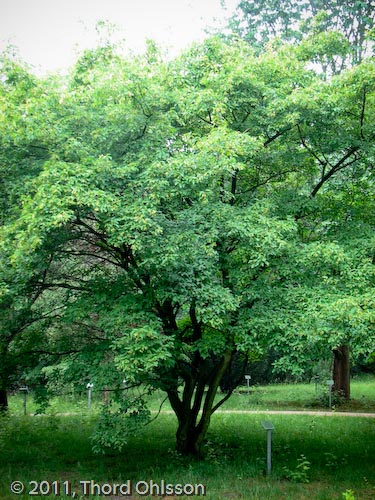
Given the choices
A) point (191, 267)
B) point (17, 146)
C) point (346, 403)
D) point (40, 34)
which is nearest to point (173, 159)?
point (191, 267)

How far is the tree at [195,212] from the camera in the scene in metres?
7.27

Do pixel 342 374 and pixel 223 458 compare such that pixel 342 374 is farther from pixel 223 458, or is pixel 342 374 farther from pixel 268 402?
pixel 223 458

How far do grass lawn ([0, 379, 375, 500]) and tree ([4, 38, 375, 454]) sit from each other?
110cm

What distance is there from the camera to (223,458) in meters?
9.68

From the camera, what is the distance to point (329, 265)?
8773 mm

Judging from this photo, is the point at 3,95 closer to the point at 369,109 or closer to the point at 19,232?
the point at 19,232

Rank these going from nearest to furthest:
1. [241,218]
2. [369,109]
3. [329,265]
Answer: [241,218] → [329,265] → [369,109]

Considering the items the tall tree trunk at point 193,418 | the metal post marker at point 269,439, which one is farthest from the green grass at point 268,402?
the metal post marker at point 269,439

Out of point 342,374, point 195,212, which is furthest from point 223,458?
point 342,374

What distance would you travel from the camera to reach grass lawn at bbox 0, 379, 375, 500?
8.03 meters

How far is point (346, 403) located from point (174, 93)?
13.5m

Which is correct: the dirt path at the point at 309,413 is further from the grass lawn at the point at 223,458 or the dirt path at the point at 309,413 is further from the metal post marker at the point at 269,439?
the metal post marker at the point at 269,439

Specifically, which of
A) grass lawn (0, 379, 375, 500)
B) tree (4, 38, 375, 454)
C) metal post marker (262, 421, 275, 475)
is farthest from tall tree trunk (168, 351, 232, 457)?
metal post marker (262, 421, 275, 475)

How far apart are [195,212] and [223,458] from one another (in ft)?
16.3
